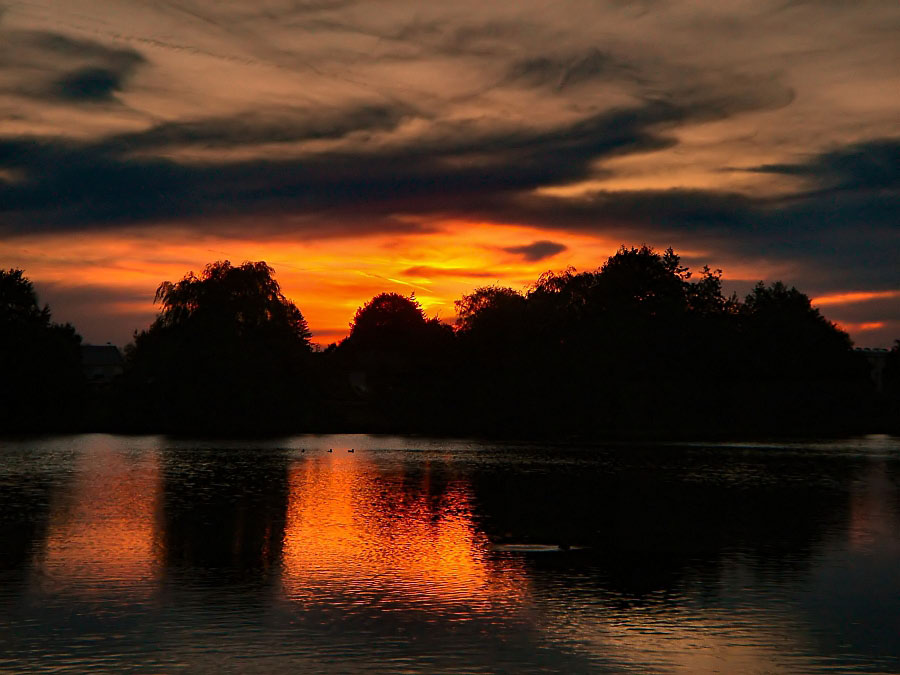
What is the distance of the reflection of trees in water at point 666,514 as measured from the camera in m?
18.5

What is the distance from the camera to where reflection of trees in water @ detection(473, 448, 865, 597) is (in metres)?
18.5

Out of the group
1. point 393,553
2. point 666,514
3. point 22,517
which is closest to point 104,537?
point 22,517

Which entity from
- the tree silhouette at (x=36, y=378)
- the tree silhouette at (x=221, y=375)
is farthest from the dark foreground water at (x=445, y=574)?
the tree silhouette at (x=36, y=378)

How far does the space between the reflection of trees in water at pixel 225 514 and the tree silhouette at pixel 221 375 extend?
117 feet

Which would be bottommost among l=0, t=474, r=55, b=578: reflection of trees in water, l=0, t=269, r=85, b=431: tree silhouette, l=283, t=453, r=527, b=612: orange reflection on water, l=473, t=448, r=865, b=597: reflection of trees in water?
l=0, t=474, r=55, b=578: reflection of trees in water

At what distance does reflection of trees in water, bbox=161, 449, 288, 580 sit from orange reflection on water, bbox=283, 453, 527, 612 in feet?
1.64

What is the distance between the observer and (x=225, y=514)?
2544 cm

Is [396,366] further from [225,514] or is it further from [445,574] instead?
[445,574]

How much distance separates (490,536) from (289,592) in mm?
7229

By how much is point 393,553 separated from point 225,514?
24.6 ft

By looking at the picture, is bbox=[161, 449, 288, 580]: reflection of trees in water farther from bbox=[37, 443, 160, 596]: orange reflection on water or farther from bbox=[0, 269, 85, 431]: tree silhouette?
bbox=[0, 269, 85, 431]: tree silhouette

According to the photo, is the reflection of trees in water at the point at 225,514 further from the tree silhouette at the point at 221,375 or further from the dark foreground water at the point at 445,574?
the tree silhouette at the point at 221,375

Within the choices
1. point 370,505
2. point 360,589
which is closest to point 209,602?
point 360,589

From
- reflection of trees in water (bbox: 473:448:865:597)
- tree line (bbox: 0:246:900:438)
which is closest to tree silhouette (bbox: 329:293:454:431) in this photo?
tree line (bbox: 0:246:900:438)
